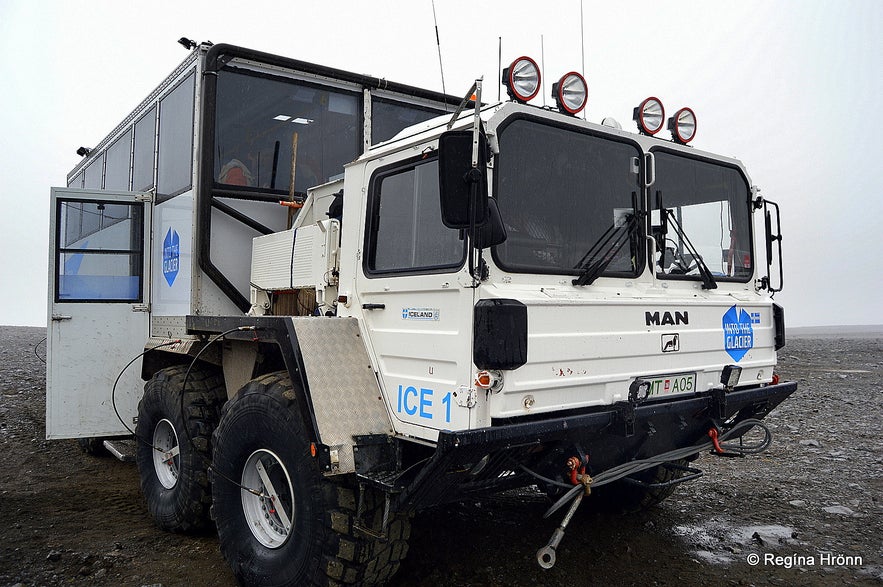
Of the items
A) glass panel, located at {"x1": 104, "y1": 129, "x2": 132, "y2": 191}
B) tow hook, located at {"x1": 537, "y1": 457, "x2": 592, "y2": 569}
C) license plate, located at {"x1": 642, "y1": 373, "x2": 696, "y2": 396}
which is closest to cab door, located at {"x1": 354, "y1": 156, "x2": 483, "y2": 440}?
tow hook, located at {"x1": 537, "y1": 457, "x2": 592, "y2": 569}

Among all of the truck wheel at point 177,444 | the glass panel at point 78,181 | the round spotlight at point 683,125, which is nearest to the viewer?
the round spotlight at point 683,125

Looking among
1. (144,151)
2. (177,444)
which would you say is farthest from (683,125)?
(144,151)

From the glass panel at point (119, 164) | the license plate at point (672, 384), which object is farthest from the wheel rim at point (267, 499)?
the glass panel at point (119, 164)

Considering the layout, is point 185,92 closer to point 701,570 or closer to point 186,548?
point 186,548

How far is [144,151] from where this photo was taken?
6.02m

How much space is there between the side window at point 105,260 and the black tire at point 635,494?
4203mm

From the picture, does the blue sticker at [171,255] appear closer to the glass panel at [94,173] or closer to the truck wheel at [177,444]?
the truck wheel at [177,444]

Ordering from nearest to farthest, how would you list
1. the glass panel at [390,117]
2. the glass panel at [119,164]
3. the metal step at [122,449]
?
the glass panel at [390,117] → the glass panel at [119,164] → the metal step at [122,449]

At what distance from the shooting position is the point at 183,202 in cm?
492

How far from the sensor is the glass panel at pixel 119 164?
6.60 m

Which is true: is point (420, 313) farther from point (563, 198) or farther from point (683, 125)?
point (683, 125)

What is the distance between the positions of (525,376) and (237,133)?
9.92ft

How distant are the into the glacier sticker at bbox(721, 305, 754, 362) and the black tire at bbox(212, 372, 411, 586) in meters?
2.14

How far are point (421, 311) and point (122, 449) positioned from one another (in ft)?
18.3
